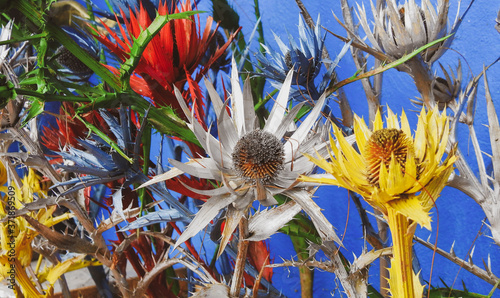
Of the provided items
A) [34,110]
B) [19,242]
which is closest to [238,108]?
[34,110]

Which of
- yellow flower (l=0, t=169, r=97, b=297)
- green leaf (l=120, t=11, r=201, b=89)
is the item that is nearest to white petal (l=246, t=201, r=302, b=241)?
green leaf (l=120, t=11, r=201, b=89)

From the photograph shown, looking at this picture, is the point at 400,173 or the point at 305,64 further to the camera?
the point at 305,64

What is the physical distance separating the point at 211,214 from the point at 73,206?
0.80 feet

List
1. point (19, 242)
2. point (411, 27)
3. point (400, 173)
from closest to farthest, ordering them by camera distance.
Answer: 1. point (400, 173)
2. point (411, 27)
3. point (19, 242)

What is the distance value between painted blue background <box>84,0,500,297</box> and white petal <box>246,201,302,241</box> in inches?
6.3

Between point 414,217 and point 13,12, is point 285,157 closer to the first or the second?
point 414,217

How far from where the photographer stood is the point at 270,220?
236 millimetres

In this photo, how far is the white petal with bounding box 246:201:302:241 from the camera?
0.75 feet

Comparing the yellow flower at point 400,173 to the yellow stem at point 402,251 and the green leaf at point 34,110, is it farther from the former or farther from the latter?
the green leaf at point 34,110

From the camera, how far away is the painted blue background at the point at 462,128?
47cm

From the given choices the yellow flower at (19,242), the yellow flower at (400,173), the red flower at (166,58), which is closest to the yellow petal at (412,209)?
the yellow flower at (400,173)

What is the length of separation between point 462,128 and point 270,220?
38 cm

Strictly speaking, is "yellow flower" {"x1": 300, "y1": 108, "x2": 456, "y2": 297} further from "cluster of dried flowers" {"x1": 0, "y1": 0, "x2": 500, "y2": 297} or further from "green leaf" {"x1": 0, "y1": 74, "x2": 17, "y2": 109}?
"green leaf" {"x1": 0, "y1": 74, "x2": 17, "y2": 109}

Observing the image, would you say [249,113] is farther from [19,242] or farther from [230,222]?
[19,242]
